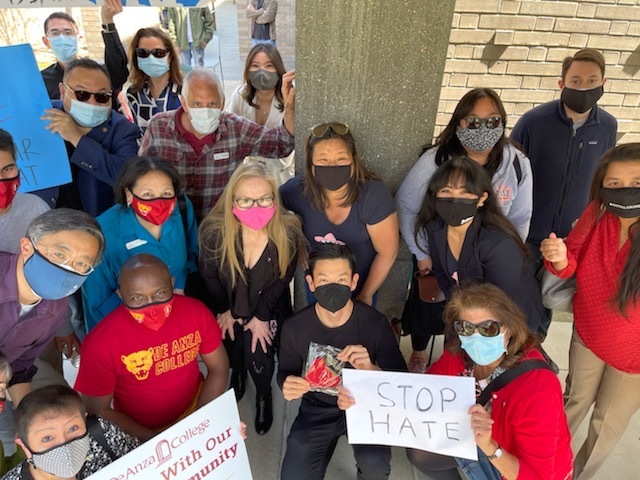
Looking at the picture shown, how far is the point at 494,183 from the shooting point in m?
3.02

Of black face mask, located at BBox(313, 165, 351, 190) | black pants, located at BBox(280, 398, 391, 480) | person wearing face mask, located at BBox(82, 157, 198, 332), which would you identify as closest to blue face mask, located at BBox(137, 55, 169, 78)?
person wearing face mask, located at BBox(82, 157, 198, 332)

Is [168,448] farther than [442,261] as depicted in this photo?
No

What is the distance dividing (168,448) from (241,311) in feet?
3.40

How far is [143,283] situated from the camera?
2377mm

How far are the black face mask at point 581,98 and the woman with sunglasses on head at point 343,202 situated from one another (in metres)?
1.60

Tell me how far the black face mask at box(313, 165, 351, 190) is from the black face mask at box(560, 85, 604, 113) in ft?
6.01

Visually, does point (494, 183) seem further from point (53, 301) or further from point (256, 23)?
point (256, 23)

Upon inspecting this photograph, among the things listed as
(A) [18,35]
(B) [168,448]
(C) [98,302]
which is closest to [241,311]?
(C) [98,302]

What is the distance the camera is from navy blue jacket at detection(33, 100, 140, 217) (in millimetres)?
3066

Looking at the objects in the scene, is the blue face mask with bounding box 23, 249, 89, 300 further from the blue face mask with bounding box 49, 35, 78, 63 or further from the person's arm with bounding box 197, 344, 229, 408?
the blue face mask with bounding box 49, 35, 78, 63

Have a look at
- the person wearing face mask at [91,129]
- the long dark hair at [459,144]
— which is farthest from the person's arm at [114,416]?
the long dark hair at [459,144]

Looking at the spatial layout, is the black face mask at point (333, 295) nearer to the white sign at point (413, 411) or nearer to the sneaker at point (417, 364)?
the white sign at point (413, 411)

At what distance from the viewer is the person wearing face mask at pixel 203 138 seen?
3195mm

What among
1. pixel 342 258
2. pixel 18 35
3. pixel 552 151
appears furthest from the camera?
pixel 18 35
